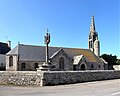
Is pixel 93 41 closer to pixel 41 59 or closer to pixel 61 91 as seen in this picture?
pixel 41 59

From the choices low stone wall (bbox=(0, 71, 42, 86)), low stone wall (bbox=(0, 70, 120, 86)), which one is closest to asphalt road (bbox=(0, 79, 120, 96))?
low stone wall (bbox=(0, 70, 120, 86))

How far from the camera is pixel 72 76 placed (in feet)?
73.0

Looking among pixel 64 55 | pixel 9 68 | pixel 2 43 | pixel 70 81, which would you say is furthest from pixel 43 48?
pixel 70 81

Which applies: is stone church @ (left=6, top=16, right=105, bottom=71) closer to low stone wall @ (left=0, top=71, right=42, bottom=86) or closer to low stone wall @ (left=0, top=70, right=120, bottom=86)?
low stone wall @ (left=0, top=70, right=120, bottom=86)

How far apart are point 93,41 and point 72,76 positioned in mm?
41162

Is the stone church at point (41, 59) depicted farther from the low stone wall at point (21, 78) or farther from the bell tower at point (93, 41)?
the low stone wall at point (21, 78)

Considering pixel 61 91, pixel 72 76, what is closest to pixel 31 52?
pixel 72 76

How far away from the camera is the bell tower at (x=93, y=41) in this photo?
6060 centimetres

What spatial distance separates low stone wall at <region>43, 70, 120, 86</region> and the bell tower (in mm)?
32806

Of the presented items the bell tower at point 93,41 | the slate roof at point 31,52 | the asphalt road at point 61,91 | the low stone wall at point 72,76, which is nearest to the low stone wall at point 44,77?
the low stone wall at point 72,76

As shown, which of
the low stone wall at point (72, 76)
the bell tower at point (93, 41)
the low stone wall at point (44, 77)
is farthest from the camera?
the bell tower at point (93, 41)

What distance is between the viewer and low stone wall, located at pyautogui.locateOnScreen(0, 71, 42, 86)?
65.2 feet

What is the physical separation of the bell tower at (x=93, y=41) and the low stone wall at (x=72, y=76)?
3281 centimetres

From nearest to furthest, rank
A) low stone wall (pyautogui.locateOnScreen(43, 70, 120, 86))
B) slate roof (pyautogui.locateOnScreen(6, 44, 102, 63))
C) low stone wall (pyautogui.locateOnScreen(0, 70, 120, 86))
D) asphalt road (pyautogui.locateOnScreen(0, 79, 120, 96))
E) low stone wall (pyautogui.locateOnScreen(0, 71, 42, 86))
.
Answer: asphalt road (pyautogui.locateOnScreen(0, 79, 120, 96))
low stone wall (pyautogui.locateOnScreen(0, 70, 120, 86))
low stone wall (pyautogui.locateOnScreen(0, 71, 42, 86))
low stone wall (pyautogui.locateOnScreen(43, 70, 120, 86))
slate roof (pyautogui.locateOnScreen(6, 44, 102, 63))
